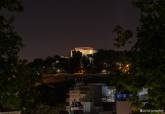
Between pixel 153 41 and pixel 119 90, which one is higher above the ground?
pixel 153 41

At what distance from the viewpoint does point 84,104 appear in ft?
145

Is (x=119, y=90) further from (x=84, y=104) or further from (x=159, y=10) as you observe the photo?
(x=84, y=104)

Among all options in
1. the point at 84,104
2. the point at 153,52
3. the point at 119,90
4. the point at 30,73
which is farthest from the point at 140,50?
the point at 84,104

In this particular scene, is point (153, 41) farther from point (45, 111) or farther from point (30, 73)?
point (45, 111)

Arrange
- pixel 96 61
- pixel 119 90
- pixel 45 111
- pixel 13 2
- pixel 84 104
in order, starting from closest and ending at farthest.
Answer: pixel 13 2 → pixel 119 90 → pixel 45 111 → pixel 84 104 → pixel 96 61

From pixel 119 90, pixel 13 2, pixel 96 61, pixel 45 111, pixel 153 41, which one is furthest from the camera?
pixel 96 61

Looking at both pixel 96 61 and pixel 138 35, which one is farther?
pixel 96 61

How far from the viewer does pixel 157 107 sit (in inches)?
408

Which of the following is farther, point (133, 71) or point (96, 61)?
point (96, 61)

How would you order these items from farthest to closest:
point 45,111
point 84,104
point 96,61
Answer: point 96,61 → point 84,104 → point 45,111

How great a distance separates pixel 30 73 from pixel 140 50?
237 cm

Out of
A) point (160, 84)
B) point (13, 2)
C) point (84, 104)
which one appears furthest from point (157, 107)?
point (84, 104)

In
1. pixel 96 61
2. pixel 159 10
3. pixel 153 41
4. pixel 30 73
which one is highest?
pixel 96 61

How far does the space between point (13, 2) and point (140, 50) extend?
9.36 ft
